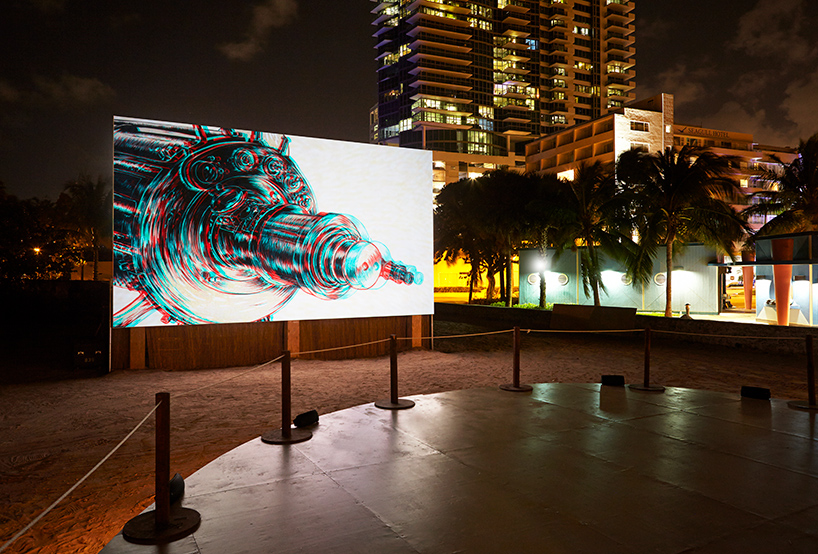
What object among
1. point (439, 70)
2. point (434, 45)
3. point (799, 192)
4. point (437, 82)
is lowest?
point (799, 192)

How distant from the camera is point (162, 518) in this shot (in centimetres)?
375

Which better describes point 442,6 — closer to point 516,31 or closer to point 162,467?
point 516,31

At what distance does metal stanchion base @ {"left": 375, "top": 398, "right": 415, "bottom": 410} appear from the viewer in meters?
7.42

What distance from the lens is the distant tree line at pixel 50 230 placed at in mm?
22750

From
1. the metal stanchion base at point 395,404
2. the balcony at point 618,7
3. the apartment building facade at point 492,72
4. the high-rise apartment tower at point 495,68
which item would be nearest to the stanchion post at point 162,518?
the metal stanchion base at point 395,404

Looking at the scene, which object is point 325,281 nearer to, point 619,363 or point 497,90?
point 619,363

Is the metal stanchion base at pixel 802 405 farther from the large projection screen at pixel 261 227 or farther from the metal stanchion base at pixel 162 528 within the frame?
the large projection screen at pixel 261 227

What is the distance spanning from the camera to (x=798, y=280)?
1591 centimetres

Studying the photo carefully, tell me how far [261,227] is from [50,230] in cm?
→ 2015

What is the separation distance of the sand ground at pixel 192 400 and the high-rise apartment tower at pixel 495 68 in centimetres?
8588

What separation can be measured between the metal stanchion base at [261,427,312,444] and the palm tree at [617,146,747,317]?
16.6 m

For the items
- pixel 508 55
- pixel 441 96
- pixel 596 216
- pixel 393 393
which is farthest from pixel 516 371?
pixel 508 55

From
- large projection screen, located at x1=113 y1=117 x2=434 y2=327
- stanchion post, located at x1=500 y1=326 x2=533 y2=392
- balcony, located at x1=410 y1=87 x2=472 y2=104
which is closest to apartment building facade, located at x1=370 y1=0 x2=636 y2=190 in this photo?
balcony, located at x1=410 y1=87 x2=472 y2=104

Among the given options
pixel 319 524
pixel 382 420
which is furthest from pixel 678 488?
pixel 382 420
